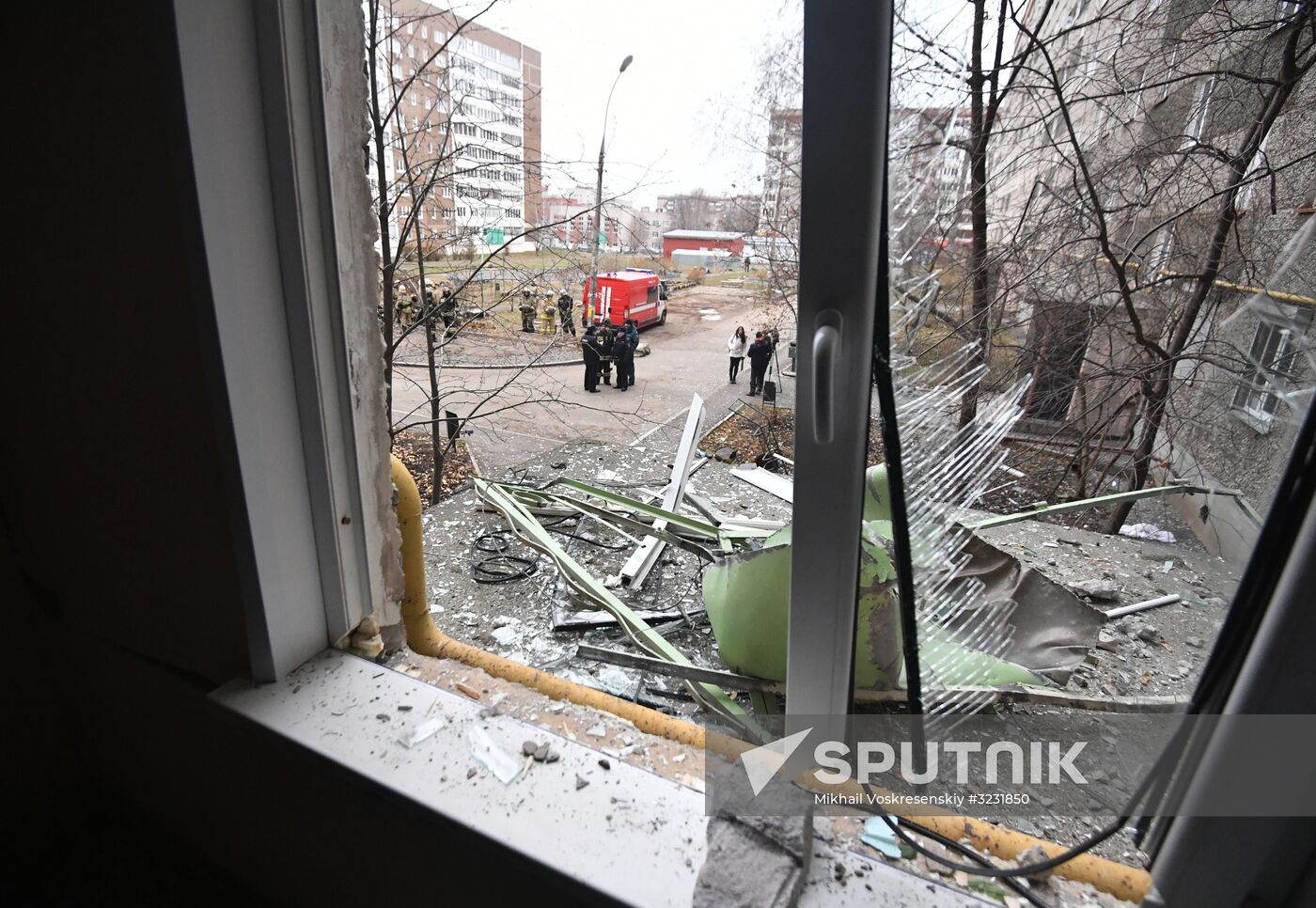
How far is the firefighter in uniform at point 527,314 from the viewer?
3.53 m

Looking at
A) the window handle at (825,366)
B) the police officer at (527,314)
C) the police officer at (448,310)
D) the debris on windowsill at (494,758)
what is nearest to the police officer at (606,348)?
the police officer at (527,314)

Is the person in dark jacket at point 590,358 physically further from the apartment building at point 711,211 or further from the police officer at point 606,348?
the apartment building at point 711,211

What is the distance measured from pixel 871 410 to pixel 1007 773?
20.8 inches

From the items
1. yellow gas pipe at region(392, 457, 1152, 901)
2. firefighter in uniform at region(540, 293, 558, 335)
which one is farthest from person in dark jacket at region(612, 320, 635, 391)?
yellow gas pipe at region(392, 457, 1152, 901)

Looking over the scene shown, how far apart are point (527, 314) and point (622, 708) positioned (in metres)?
3.01

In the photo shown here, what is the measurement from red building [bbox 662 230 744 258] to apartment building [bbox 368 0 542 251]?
1735mm

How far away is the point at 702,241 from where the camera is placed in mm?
1211

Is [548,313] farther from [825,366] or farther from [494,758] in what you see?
[825,366]

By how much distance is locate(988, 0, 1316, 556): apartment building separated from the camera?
1.60 feet

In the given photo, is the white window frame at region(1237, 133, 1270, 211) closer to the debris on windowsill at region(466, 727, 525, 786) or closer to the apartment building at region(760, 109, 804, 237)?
the apartment building at region(760, 109, 804, 237)

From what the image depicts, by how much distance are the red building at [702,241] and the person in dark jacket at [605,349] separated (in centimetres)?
184

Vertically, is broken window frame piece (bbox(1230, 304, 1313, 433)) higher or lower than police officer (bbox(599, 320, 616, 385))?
higher

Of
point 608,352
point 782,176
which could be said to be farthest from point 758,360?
point 608,352

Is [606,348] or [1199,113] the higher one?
[1199,113]
